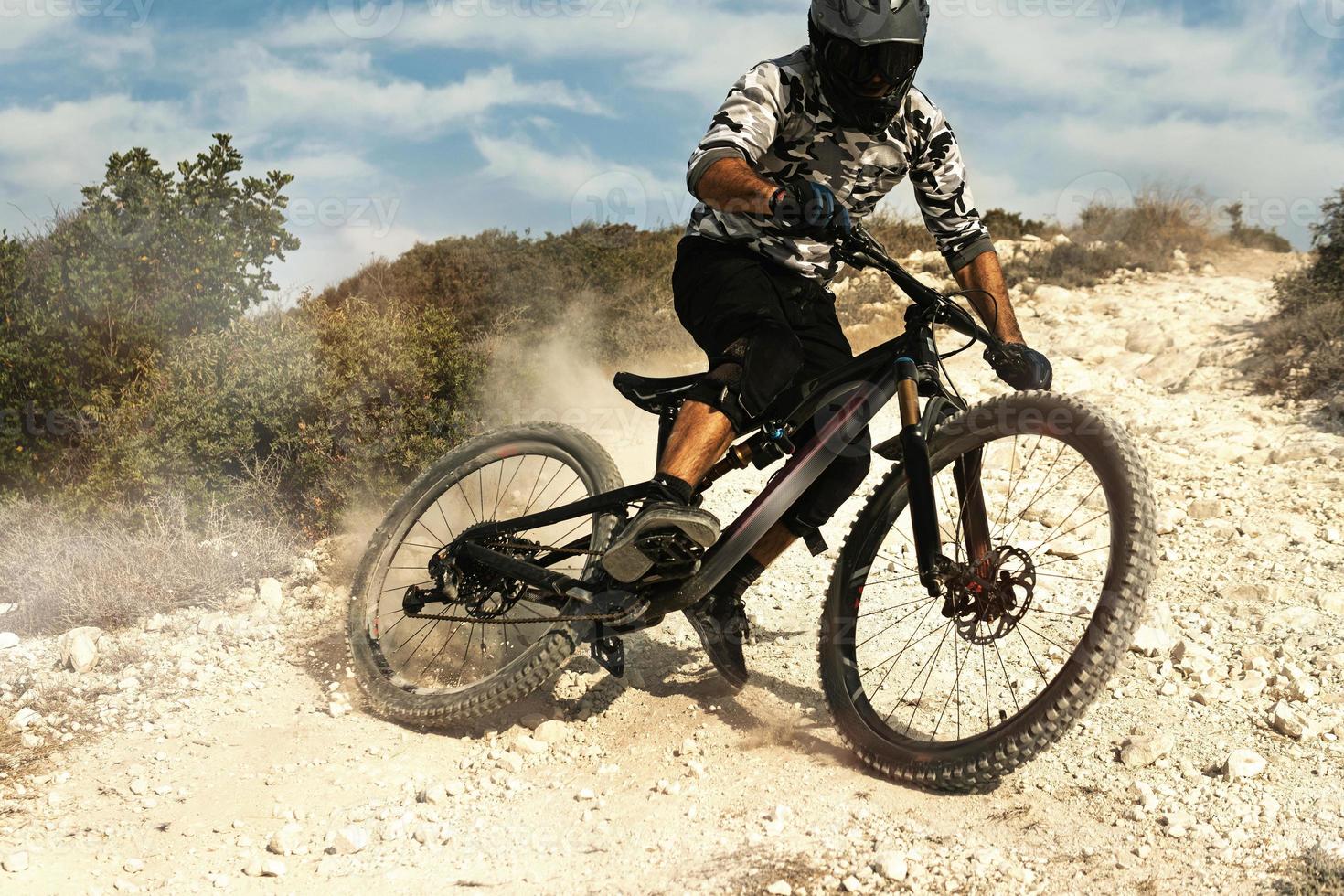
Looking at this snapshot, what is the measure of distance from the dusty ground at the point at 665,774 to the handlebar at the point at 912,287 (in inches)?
54.1

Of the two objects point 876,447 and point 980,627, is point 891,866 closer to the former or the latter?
point 980,627

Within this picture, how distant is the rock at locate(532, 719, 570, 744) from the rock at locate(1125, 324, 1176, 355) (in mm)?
7619

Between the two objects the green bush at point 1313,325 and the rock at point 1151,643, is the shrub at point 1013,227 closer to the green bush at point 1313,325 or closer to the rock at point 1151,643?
the green bush at point 1313,325

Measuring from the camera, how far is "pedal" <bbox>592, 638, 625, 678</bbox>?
3.42 metres

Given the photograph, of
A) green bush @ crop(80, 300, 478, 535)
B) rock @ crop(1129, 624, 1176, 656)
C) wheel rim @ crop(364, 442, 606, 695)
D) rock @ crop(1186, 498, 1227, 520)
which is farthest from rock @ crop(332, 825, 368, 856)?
rock @ crop(1186, 498, 1227, 520)

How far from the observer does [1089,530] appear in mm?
5422

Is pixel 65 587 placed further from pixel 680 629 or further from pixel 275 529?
pixel 680 629

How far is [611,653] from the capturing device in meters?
3.43

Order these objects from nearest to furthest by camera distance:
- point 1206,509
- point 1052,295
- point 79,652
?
point 79,652 → point 1206,509 → point 1052,295

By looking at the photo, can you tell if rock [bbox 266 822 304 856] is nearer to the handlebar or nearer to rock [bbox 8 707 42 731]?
rock [bbox 8 707 42 731]

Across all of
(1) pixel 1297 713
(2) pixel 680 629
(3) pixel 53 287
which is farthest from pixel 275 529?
(1) pixel 1297 713

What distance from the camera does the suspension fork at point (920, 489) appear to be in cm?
294

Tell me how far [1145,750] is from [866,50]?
2274mm

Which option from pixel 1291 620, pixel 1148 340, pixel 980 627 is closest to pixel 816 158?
pixel 980 627
